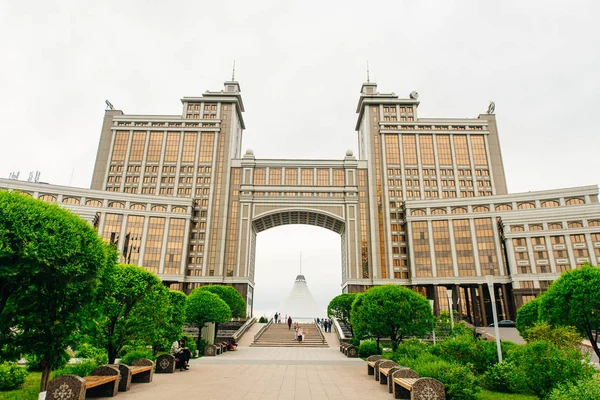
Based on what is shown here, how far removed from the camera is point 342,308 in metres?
48.1

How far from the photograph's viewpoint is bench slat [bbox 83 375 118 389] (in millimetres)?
10649

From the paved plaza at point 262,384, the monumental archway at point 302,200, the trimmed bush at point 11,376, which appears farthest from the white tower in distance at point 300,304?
the trimmed bush at point 11,376

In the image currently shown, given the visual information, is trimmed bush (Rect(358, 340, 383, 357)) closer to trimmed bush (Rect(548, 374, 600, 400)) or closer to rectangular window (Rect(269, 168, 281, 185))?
trimmed bush (Rect(548, 374, 600, 400))

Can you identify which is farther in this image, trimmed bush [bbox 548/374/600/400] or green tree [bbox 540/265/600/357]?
green tree [bbox 540/265/600/357]

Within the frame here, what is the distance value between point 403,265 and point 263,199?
3066cm

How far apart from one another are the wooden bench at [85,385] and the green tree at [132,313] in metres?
3.31

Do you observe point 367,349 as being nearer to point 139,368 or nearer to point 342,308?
point 139,368

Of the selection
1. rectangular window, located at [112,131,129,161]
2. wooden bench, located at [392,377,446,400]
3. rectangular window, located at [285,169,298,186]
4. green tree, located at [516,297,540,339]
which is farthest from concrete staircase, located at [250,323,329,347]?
rectangular window, located at [112,131,129,161]

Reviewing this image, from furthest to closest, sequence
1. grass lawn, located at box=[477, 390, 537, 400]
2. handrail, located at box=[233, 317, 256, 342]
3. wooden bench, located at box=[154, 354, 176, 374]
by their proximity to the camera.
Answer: handrail, located at box=[233, 317, 256, 342] < wooden bench, located at box=[154, 354, 176, 374] < grass lawn, located at box=[477, 390, 537, 400]

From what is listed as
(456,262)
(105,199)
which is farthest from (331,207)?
(105,199)

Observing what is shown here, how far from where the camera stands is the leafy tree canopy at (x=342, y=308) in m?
46.9

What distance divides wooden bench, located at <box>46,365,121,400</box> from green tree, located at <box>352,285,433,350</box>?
47.1 ft

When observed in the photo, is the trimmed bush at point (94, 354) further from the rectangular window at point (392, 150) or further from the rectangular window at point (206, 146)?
the rectangular window at point (392, 150)

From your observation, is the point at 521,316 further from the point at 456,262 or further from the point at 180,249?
the point at 180,249
